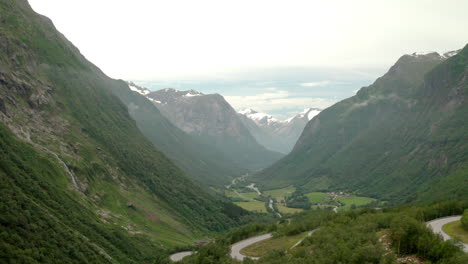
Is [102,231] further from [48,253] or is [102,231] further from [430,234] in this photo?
[430,234]

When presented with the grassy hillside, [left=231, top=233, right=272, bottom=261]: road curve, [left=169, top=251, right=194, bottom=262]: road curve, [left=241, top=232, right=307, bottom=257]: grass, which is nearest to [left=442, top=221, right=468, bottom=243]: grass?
the grassy hillside

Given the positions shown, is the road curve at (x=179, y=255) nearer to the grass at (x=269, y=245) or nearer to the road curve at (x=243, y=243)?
the road curve at (x=243, y=243)

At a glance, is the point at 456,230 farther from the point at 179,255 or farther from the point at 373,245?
the point at 179,255

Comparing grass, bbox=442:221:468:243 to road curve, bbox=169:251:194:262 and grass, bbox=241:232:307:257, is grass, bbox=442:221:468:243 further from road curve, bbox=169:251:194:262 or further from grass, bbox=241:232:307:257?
road curve, bbox=169:251:194:262

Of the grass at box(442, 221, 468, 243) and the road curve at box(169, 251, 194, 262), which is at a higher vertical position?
the grass at box(442, 221, 468, 243)

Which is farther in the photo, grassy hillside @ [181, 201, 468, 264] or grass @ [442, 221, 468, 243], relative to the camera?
grass @ [442, 221, 468, 243]

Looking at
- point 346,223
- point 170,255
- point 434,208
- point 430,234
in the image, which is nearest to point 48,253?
point 170,255

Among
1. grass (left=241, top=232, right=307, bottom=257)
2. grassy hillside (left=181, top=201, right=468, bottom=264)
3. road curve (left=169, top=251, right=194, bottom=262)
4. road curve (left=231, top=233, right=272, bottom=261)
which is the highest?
grassy hillside (left=181, top=201, right=468, bottom=264)
